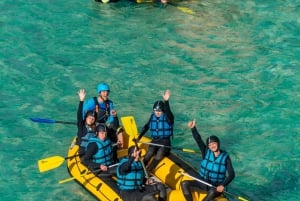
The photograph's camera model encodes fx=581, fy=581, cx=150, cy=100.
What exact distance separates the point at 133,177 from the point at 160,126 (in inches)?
58.7

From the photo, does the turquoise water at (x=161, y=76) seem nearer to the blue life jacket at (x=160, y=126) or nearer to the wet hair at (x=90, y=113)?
the wet hair at (x=90, y=113)

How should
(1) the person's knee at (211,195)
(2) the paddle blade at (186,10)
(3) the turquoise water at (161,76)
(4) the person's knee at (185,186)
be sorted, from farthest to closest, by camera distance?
1. (2) the paddle blade at (186,10)
2. (3) the turquoise water at (161,76)
3. (4) the person's knee at (185,186)
4. (1) the person's knee at (211,195)

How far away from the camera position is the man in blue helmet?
11227mm

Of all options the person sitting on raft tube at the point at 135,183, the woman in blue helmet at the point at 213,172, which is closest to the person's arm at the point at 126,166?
the person sitting on raft tube at the point at 135,183

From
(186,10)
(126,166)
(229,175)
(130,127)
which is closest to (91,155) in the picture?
(126,166)

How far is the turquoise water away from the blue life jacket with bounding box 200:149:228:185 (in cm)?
181

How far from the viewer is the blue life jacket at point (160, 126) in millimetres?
10688

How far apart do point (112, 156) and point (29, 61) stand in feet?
24.3


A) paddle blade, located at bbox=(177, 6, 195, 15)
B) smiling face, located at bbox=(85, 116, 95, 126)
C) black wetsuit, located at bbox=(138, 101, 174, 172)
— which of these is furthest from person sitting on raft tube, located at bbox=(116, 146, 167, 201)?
paddle blade, located at bbox=(177, 6, 195, 15)

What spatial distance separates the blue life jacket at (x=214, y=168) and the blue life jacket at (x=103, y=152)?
1716 mm

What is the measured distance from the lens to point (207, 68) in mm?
16609

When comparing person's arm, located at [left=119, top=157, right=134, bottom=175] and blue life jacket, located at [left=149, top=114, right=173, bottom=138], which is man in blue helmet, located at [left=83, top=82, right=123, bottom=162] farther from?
person's arm, located at [left=119, top=157, right=134, bottom=175]

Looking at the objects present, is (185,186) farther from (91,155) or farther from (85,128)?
(85,128)

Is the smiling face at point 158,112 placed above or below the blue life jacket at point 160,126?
above
